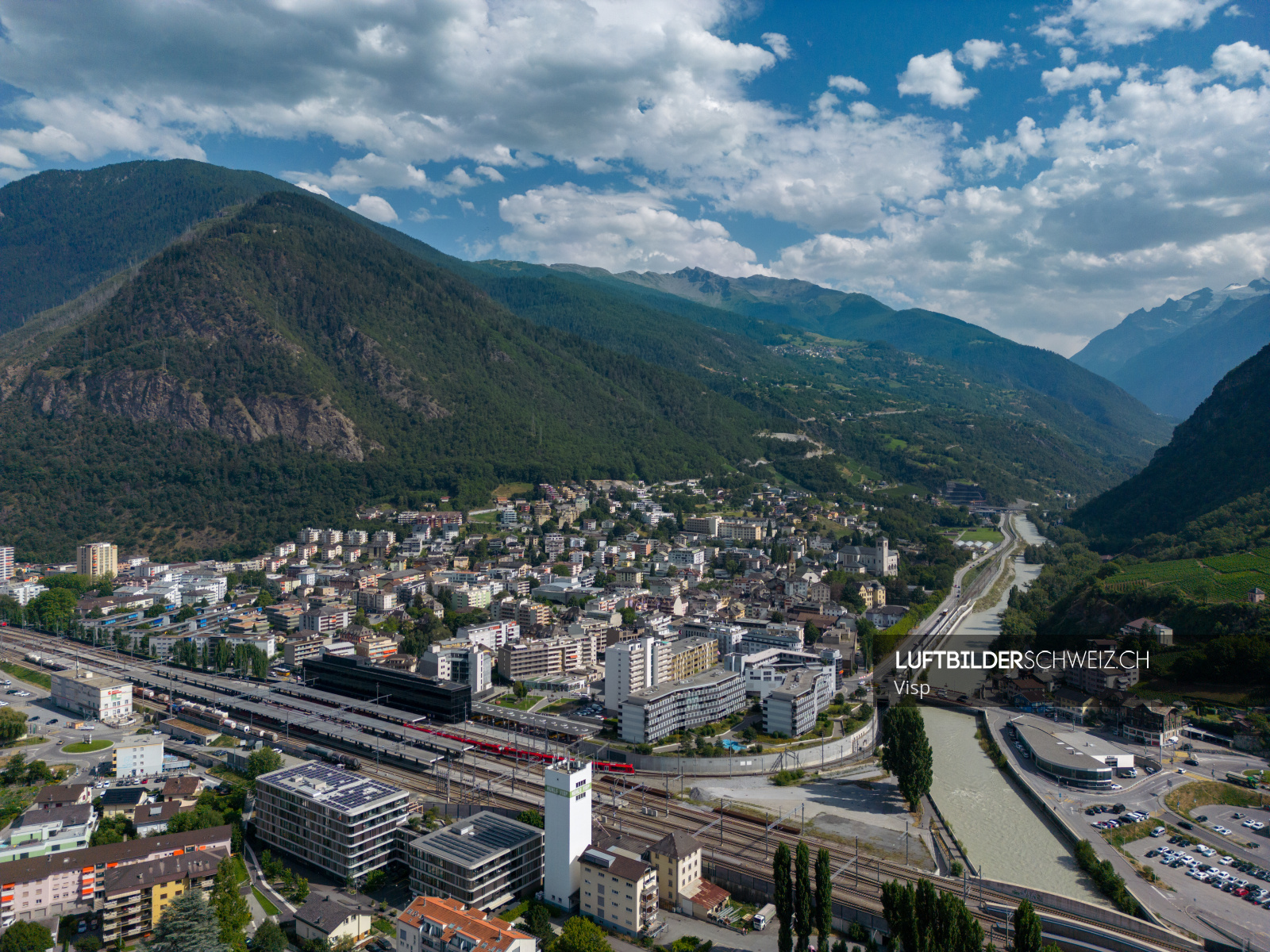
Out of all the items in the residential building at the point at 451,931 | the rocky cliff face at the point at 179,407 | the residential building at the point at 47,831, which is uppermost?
the rocky cliff face at the point at 179,407

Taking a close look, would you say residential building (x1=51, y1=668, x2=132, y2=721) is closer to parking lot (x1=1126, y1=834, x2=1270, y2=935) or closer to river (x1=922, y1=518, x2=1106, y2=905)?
river (x1=922, y1=518, x2=1106, y2=905)

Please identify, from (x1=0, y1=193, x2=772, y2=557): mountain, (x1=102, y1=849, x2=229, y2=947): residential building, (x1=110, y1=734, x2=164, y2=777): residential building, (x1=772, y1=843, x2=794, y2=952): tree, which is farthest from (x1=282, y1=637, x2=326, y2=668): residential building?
(x1=772, y1=843, x2=794, y2=952): tree

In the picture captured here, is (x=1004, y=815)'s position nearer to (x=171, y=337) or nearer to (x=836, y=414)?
(x=171, y=337)

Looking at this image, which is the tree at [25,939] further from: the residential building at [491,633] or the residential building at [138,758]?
the residential building at [491,633]

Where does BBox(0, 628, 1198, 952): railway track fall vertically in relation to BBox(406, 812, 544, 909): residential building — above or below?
below

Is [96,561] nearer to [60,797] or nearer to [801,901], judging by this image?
[60,797]

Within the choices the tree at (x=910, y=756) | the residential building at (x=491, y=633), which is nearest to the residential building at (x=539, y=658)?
the residential building at (x=491, y=633)

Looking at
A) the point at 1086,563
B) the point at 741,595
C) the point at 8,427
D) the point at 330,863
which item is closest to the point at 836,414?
the point at 1086,563
